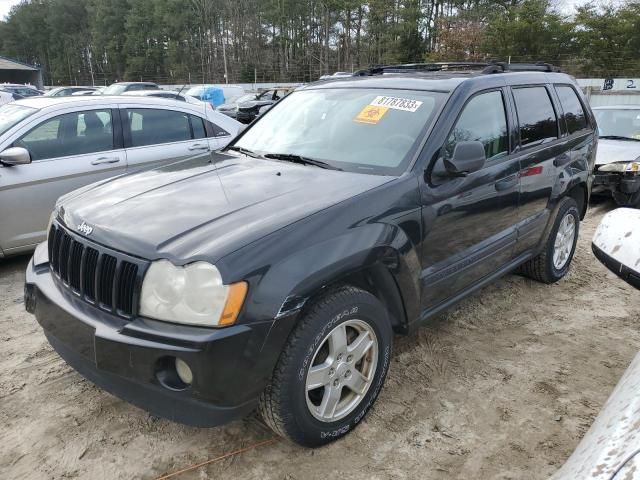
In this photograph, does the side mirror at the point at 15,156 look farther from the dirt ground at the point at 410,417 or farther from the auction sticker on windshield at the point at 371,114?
the auction sticker on windshield at the point at 371,114

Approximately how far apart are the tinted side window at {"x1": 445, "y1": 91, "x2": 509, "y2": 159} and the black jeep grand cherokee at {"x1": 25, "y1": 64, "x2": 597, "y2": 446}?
0.01 metres

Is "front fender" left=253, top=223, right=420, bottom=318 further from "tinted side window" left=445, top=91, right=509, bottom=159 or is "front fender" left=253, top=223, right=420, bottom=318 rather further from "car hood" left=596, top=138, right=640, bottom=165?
"car hood" left=596, top=138, right=640, bottom=165

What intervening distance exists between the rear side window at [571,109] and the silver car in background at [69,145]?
3.46 metres

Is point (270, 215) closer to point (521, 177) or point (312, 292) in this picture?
point (312, 292)

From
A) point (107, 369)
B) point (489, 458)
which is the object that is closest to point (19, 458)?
point (107, 369)

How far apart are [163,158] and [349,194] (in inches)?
138

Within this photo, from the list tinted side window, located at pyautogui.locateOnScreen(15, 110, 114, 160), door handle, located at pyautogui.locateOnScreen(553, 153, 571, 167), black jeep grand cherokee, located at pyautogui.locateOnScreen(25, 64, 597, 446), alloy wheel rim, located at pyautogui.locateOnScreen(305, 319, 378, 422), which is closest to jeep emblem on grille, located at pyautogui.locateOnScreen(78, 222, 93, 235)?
black jeep grand cherokee, located at pyautogui.locateOnScreen(25, 64, 597, 446)

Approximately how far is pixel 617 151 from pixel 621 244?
657 cm

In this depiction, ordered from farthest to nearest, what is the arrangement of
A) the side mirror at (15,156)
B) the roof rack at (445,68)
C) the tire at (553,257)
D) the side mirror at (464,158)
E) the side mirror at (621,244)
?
the side mirror at (15,156) < the tire at (553,257) < the roof rack at (445,68) < the side mirror at (464,158) < the side mirror at (621,244)

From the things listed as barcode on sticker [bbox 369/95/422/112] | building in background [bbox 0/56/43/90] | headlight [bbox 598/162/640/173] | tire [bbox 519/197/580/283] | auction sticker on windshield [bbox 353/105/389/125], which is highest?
building in background [bbox 0/56/43/90]

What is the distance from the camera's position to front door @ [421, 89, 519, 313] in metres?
2.91

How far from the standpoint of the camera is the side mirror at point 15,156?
448 centimetres

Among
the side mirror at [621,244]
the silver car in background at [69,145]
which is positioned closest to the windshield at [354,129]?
the side mirror at [621,244]

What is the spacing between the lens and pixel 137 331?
6.83 ft
